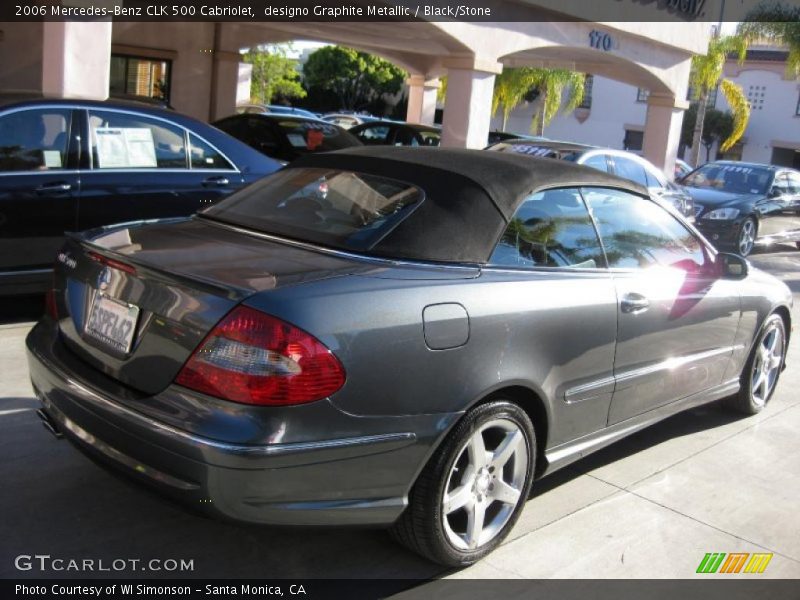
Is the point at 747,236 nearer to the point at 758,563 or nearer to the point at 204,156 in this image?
the point at 204,156

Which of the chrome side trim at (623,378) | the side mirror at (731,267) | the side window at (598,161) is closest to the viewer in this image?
the chrome side trim at (623,378)

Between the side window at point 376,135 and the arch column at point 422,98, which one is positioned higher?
the arch column at point 422,98

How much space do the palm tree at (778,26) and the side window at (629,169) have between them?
14.5 meters

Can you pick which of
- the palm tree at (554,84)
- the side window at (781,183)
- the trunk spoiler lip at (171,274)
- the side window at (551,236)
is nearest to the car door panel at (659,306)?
the side window at (551,236)

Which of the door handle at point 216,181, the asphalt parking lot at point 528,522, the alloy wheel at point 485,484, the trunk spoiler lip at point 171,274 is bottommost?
the asphalt parking lot at point 528,522

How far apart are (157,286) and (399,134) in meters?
12.8

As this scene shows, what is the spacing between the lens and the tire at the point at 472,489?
10.8 feet

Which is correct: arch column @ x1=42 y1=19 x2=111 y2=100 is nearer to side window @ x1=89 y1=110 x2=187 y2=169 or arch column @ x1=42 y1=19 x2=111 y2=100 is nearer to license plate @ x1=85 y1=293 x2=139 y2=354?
side window @ x1=89 y1=110 x2=187 y2=169

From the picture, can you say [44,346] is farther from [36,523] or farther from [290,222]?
[290,222]

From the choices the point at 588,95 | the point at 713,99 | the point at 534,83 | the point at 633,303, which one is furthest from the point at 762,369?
the point at 588,95

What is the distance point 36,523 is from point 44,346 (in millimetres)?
686

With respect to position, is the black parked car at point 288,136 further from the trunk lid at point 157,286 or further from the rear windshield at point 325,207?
the trunk lid at point 157,286

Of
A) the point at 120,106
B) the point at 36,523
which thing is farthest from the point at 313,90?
the point at 36,523

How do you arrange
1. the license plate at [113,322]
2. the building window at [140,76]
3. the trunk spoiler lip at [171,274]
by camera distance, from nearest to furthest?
the trunk spoiler lip at [171,274], the license plate at [113,322], the building window at [140,76]
